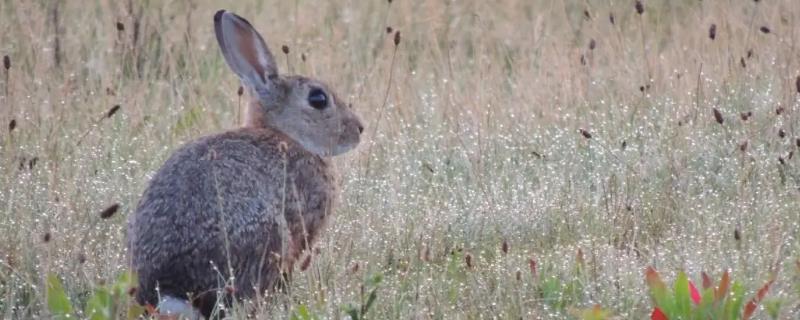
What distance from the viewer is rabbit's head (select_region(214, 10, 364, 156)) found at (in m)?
6.59

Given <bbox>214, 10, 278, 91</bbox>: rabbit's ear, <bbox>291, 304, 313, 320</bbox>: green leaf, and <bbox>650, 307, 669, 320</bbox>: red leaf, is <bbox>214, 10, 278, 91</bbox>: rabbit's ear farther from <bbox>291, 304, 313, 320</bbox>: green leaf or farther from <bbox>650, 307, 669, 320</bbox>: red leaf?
<bbox>650, 307, 669, 320</bbox>: red leaf

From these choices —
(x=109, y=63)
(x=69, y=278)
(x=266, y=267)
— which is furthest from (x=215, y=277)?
(x=109, y=63)

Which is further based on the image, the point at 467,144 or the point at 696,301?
the point at 467,144

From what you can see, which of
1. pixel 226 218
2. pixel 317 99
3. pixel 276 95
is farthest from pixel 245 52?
pixel 226 218

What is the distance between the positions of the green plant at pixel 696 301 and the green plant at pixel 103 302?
4.88 ft

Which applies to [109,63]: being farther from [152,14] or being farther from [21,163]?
[21,163]

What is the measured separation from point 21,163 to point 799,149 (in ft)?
10.0

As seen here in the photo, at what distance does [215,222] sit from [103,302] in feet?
2.02

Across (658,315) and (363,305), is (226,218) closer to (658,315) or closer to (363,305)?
(363,305)

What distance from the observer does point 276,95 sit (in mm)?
6617

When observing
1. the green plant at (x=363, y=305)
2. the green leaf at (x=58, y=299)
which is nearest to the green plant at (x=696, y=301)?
the green plant at (x=363, y=305)

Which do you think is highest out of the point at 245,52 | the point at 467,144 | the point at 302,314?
the point at 467,144

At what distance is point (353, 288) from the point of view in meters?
5.54

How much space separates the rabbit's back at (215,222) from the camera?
525cm
